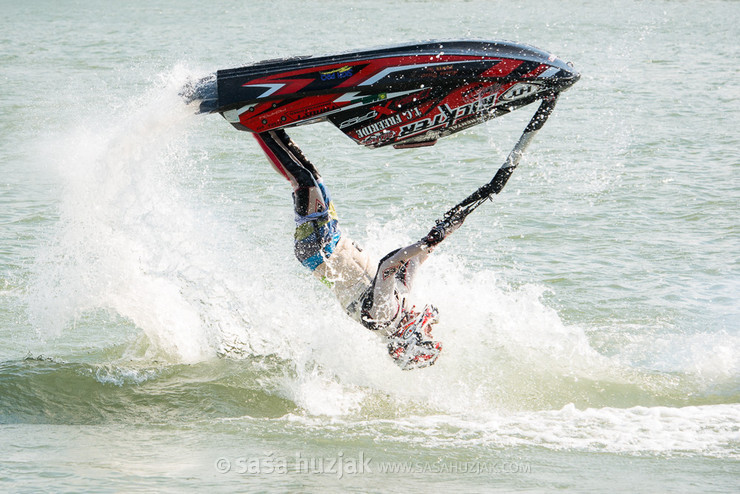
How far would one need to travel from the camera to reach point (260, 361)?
707 centimetres

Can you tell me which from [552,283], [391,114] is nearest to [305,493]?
[391,114]

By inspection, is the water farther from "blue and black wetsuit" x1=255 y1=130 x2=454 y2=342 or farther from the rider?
"blue and black wetsuit" x1=255 y1=130 x2=454 y2=342

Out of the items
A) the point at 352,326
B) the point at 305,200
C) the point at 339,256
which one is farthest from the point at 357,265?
the point at 352,326

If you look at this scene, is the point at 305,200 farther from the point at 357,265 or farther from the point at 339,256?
the point at 357,265

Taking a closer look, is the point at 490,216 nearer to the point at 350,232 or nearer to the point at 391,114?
the point at 350,232

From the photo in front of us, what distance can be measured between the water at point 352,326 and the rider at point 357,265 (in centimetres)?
50

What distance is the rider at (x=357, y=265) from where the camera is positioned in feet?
19.3

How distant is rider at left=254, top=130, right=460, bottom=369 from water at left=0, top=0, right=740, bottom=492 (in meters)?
0.50

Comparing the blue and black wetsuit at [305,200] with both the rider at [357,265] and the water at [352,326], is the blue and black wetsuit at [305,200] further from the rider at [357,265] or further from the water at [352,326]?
the water at [352,326]

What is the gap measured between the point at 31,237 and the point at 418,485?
6.73m

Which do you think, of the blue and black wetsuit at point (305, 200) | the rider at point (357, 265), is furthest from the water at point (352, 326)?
the blue and black wetsuit at point (305, 200)

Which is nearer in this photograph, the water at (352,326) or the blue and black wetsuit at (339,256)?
the water at (352,326)

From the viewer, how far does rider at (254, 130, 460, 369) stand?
5.87 meters

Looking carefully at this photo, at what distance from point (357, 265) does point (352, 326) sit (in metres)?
0.81
